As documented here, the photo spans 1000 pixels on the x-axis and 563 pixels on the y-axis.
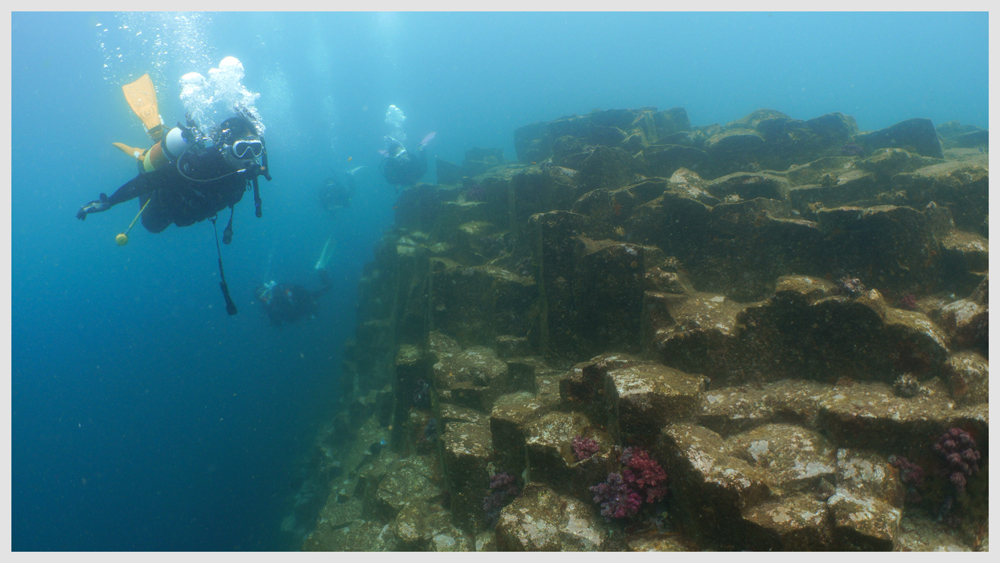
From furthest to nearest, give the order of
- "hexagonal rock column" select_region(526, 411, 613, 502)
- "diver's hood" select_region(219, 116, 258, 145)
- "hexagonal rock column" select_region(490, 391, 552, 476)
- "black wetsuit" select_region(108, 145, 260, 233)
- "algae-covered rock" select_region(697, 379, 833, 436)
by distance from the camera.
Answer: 1. "diver's hood" select_region(219, 116, 258, 145)
2. "black wetsuit" select_region(108, 145, 260, 233)
3. "hexagonal rock column" select_region(490, 391, 552, 476)
4. "hexagonal rock column" select_region(526, 411, 613, 502)
5. "algae-covered rock" select_region(697, 379, 833, 436)

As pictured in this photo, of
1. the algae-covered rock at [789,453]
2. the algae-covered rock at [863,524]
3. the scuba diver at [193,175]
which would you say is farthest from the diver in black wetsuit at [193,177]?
the algae-covered rock at [863,524]

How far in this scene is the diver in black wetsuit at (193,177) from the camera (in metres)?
8.43

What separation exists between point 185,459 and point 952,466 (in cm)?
6252

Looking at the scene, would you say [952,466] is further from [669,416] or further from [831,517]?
[669,416]

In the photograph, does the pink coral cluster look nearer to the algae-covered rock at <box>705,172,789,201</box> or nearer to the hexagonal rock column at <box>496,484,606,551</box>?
the hexagonal rock column at <box>496,484,606,551</box>

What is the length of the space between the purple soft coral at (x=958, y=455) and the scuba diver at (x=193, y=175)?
1262 centimetres

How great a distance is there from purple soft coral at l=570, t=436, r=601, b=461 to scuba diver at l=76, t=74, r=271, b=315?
8.14m

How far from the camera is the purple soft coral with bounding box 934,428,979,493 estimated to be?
4.49 meters

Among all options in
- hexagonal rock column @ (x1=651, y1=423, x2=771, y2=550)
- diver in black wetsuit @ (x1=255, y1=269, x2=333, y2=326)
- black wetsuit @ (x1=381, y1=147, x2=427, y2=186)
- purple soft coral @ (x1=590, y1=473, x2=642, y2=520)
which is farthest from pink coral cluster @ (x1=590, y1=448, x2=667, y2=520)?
black wetsuit @ (x1=381, y1=147, x2=427, y2=186)

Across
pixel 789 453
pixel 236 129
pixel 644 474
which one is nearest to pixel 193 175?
pixel 236 129

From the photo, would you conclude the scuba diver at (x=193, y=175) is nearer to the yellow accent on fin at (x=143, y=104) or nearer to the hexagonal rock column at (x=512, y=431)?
the yellow accent on fin at (x=143, y=104)

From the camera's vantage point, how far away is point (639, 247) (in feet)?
26.6

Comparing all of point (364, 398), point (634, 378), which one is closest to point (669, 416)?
point (634, 378)

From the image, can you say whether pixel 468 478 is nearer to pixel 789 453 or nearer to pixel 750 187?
pixel 789 453
